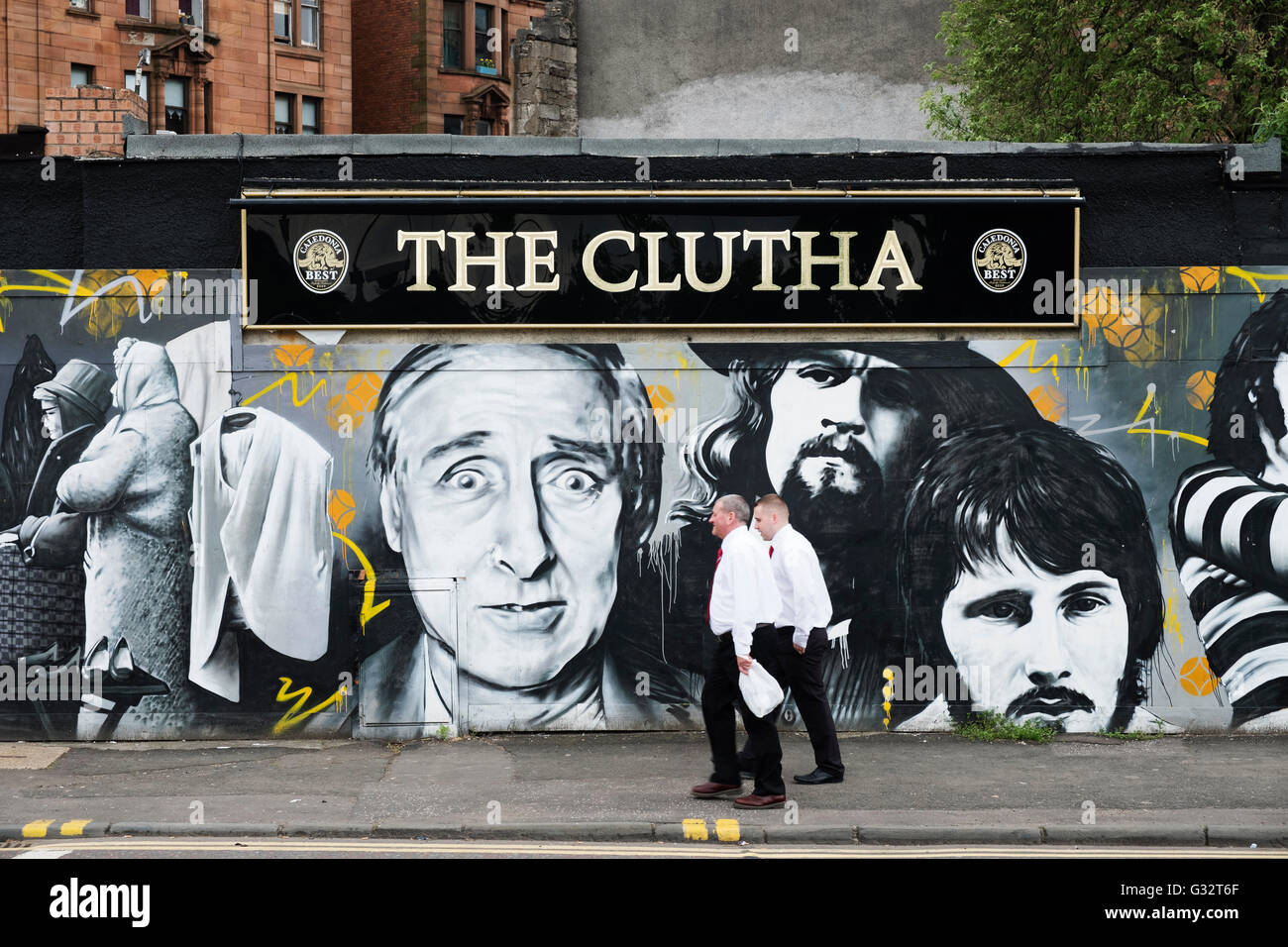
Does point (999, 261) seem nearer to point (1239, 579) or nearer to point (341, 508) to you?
point (1239, 579)

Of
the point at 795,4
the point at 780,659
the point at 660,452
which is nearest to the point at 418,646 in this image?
the point at 660,452

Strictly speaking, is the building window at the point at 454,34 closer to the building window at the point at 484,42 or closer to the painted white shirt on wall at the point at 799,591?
the building window at the point at 484,42

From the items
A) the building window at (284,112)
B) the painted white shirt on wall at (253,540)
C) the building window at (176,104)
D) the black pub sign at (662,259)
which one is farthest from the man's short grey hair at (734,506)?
the building window at (284,112)

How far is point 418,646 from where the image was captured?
9766 millimetres

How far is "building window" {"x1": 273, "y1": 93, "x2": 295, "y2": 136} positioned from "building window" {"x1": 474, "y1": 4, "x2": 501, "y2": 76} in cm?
790

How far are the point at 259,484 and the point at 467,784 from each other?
3.01 metres

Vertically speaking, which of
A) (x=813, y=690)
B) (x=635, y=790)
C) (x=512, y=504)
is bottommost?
(x=635, y=790)

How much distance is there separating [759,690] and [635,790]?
1.13m

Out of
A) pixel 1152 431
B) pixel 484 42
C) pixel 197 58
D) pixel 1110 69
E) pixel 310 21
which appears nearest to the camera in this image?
pixel 1152 431

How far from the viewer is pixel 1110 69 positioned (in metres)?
19.5

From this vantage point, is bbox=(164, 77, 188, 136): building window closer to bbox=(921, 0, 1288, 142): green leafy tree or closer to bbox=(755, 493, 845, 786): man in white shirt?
bbox=(921, 0, 1288, 142): green leafy tree

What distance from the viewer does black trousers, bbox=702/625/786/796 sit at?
308 inches

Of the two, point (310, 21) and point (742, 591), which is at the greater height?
point (310, 21)

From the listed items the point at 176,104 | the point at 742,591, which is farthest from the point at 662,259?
the point at 176,104
